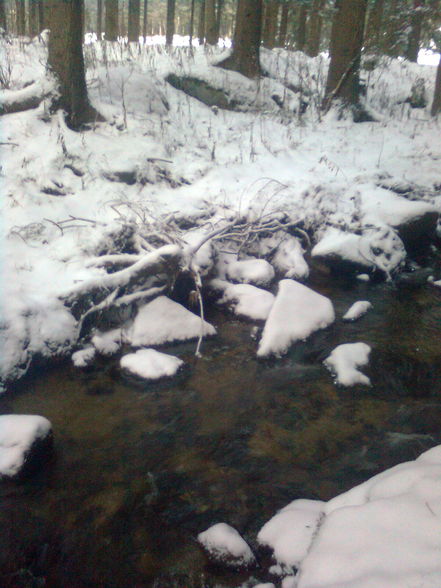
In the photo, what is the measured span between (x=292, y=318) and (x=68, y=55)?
215 inches

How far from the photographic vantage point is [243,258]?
22.6 feet

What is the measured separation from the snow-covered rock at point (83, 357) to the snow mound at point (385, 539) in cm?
295

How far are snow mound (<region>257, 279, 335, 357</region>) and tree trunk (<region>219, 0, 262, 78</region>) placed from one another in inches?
282

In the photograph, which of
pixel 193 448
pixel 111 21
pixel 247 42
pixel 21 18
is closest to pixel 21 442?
pixel 193 448

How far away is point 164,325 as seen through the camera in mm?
5297

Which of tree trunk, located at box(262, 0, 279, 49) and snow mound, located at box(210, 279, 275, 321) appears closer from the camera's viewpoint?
snow mound, located at box(210, 279, 275, 321)

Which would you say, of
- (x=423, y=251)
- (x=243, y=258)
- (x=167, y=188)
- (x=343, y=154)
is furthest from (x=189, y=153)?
(x=423, y=251)

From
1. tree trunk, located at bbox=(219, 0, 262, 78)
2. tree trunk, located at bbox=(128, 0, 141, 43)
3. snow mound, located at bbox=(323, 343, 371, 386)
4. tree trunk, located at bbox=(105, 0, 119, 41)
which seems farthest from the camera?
tree trunk, located at bbox=(128, 0, 141, 43)

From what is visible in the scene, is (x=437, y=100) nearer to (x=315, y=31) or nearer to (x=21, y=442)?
(x=315, y=31)

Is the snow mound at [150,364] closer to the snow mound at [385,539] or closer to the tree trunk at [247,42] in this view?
the snow mound at [385,539]

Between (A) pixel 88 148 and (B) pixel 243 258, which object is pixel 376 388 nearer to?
(B) pixel 243 258

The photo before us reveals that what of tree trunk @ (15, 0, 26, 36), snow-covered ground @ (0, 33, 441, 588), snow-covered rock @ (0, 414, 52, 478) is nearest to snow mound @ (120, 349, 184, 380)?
snow-covered ground @ (0, 33, 441, 588)

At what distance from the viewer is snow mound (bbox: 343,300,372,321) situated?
5.76 meters

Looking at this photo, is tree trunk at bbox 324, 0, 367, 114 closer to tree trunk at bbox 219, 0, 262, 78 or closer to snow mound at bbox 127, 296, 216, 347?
tree trunk at bbox 219, 0, 262, 78
